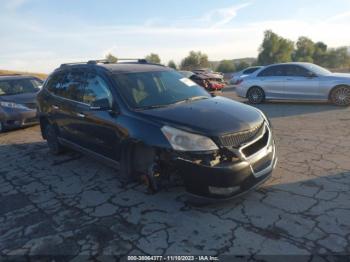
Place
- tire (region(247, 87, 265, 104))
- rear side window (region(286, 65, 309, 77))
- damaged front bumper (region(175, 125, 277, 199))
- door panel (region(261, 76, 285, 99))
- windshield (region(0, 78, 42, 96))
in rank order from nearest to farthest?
damaged front bumper (region(175, 125, 277, 199)), windshield (region(0, 78, 42, 96)), rear side window (region(286, 65, 309, 77)), door panel (region(261, 76, 285, 99)), tire (region(247, 87, 265, 104))

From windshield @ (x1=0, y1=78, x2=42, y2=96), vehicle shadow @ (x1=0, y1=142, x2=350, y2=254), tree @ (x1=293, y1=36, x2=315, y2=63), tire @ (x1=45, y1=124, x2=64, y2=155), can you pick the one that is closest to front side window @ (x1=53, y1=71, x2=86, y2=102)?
tire @ (x1=45, y1=124, x2=64, y2=155)

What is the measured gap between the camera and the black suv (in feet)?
11.6

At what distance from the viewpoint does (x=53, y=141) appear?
661cm

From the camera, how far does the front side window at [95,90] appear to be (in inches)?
183

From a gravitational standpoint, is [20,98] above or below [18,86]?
below

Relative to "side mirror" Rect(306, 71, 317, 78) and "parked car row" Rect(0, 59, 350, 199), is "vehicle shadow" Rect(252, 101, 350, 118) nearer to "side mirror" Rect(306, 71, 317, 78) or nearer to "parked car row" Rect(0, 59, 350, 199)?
"side mirror" Rect(306, 71, 317, 78)

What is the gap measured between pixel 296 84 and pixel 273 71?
108 cm

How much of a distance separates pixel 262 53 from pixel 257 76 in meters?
63.5

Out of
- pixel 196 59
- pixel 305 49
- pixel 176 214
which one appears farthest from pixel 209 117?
pixel 305 49

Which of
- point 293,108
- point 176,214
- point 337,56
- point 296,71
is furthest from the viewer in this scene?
point 337,56

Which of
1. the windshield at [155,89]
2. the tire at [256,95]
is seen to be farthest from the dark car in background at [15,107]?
the tire at [256,95]

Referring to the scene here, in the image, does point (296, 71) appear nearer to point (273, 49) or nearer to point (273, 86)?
point (273, 86)

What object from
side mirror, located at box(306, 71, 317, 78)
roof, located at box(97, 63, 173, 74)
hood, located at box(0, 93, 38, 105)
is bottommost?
hood, located at box(0, 93, 38, 105)

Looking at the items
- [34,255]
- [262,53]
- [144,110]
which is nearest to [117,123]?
[144,110]
